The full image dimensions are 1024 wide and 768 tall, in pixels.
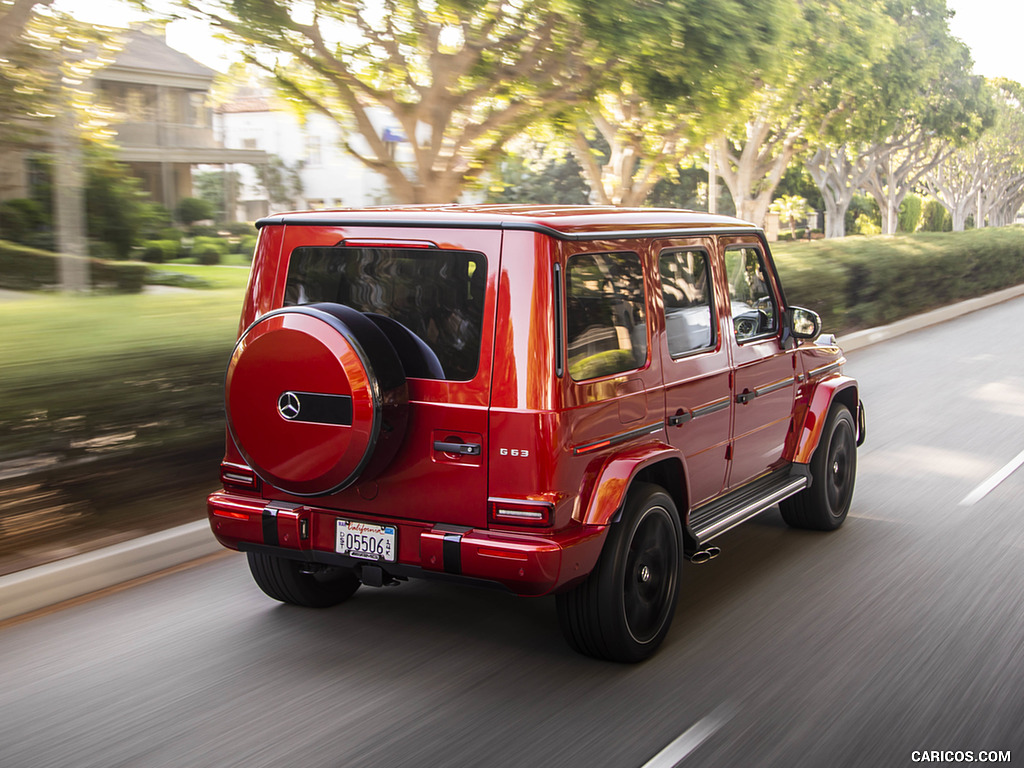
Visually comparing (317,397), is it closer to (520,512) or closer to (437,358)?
(437,358)

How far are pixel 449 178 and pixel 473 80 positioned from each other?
1.43m

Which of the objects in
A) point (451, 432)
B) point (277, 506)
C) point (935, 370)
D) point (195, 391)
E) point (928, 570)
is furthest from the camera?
point (935, 370)

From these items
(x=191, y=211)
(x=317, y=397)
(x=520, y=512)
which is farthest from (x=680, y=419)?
(x=191, y=211)

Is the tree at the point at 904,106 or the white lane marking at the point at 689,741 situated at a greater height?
the tree at the point at 904,106

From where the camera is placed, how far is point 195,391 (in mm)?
6703

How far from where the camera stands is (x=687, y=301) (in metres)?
5.24

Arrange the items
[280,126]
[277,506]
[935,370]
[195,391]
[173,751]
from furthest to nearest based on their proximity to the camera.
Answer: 1. [280,126]
2. [935,370]
3. [195,391]
4. [277,506]
5. [173,751]

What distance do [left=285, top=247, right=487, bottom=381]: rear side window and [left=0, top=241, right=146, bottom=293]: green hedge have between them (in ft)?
51.0

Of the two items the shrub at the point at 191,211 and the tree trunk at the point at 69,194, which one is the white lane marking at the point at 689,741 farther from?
the shrub at the point at 191,211

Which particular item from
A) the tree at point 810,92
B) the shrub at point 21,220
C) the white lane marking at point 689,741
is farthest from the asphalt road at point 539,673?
the shrub at point 21,220

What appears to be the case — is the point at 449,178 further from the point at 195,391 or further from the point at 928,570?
the point at 928,570

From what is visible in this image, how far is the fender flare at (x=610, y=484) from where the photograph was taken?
433cm

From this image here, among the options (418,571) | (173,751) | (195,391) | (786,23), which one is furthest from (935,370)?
(173,751)

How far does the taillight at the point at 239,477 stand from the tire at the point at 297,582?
43 cm
